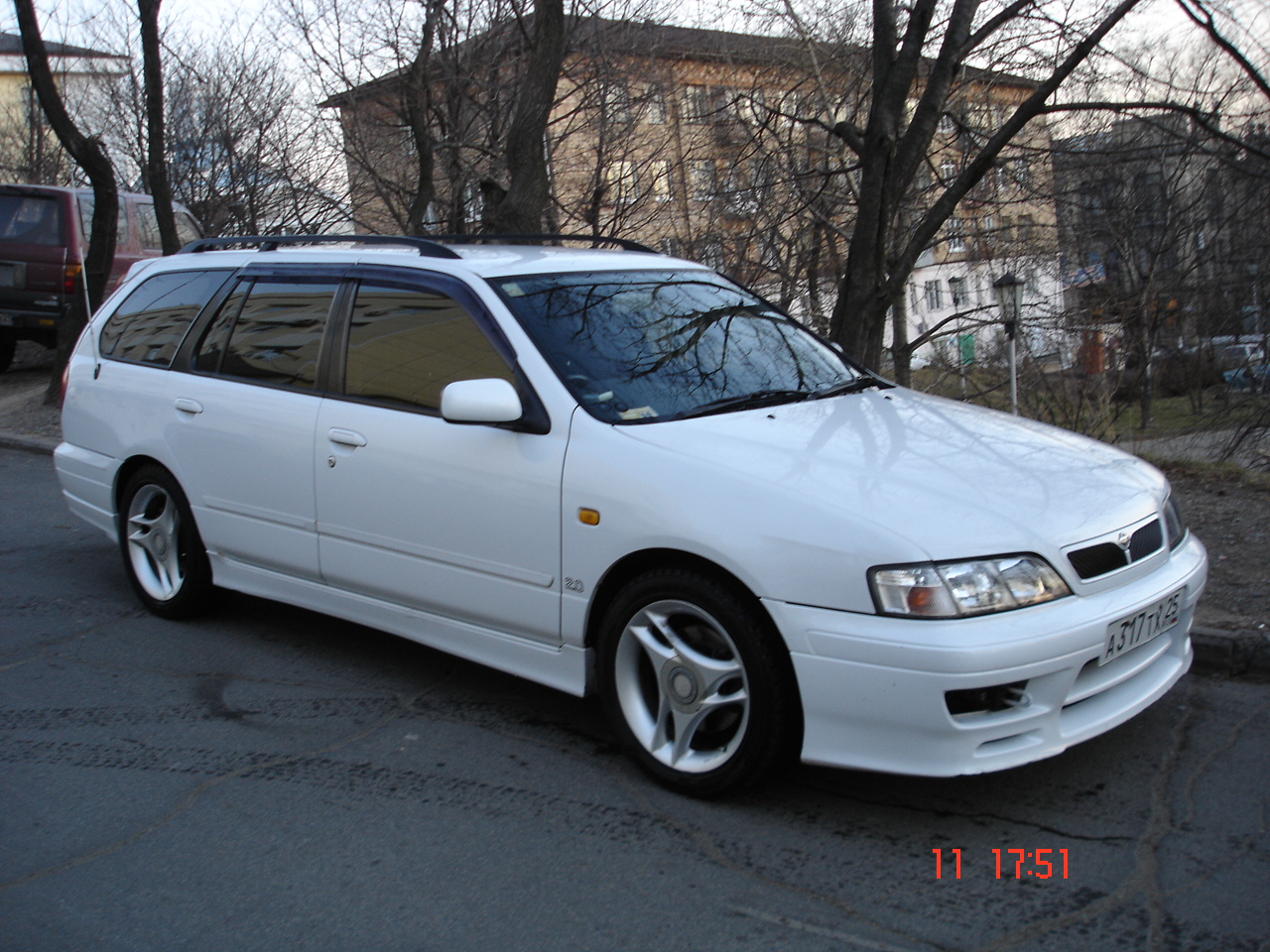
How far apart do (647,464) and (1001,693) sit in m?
1.25

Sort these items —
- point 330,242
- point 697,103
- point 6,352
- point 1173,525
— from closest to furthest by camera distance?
point 1173,525 < point 330,242 < point 6,352 < point 697,103

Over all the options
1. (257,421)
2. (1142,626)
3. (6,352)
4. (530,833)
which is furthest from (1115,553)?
(6,352)

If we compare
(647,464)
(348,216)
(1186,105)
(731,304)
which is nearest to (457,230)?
(348,216)

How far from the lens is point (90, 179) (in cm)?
1344

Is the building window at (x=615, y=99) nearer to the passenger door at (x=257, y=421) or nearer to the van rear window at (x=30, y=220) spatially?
the van rear window at (x=30, y=220)

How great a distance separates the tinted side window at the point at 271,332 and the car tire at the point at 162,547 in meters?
0.67

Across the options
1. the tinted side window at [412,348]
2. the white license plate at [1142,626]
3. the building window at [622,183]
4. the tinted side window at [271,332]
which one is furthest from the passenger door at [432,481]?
the building window at [622,183]

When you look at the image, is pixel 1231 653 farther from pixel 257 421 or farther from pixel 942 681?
pixel 257 421

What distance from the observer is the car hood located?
3.35 metres

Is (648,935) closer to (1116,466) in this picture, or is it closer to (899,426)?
(899,426)

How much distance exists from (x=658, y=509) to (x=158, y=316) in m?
3.32

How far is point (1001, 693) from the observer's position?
3270 millimetres

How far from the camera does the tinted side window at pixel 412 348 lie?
4289 mm

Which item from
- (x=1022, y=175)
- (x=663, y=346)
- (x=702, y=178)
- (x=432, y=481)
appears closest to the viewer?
(x=432, y=481)
